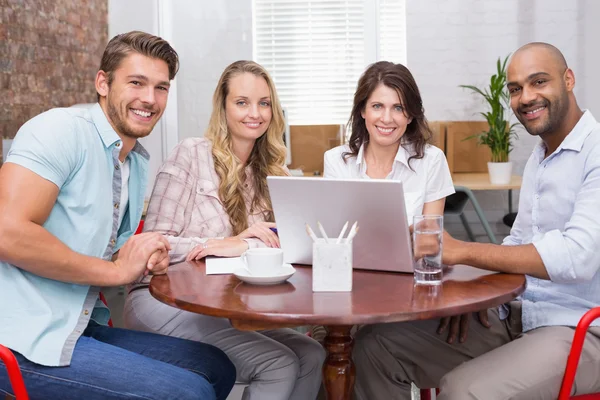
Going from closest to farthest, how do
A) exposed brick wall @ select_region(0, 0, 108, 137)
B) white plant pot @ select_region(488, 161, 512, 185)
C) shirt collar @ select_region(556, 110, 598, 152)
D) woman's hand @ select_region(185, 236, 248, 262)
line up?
1. shirt collar @ select_region(556, 110, 598, 152)
2. woman's hand @ select_region(185, 236, 248, 262)
3. exposed brick wall @ select_region(0, 0, 108, 137)
4. white plant pot @ select_region(488, 161, 512, 185)

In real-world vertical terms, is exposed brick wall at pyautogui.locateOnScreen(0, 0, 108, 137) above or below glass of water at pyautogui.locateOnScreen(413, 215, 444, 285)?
above

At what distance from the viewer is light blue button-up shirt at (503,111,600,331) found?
5.65 feet

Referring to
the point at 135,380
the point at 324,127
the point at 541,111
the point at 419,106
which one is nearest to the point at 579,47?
the point at 324,127

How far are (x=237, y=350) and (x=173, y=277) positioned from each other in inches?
12.7

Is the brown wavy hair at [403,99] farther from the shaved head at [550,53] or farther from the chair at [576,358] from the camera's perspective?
the chair at [576,358]

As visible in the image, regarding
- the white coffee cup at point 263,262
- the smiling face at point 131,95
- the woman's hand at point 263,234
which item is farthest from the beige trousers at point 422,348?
the smiling face at point 131,95

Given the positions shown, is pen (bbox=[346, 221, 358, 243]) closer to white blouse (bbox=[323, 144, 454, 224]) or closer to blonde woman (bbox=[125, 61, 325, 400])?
blonde woman (bbox=[125, 61, 325, 400])

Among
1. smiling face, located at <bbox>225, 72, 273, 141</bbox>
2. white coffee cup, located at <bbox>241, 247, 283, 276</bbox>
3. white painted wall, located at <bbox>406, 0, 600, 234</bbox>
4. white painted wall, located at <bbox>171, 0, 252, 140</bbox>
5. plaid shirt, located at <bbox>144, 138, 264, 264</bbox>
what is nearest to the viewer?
white coffee cup, located at <bbox>241, 247, 283, 276</bbox>

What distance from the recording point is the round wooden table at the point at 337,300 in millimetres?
1408

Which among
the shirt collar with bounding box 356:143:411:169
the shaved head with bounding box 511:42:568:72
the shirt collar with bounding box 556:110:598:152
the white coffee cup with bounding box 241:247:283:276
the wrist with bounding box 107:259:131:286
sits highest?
the shaved head with bounding box 511:42:568:72

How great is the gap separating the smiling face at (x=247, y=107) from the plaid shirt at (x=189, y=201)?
0.14 meters

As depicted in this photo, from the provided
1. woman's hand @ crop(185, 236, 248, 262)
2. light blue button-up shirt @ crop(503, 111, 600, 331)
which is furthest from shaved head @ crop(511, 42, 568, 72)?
woman's hand @ crop(185, 236, 248, 262)

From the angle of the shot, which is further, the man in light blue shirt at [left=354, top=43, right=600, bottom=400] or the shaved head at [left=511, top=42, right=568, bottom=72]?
the shaved head at [left=511, top=42, right=568, bottom=72]

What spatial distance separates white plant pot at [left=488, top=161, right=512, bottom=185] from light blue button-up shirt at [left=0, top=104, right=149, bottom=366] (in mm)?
3161
